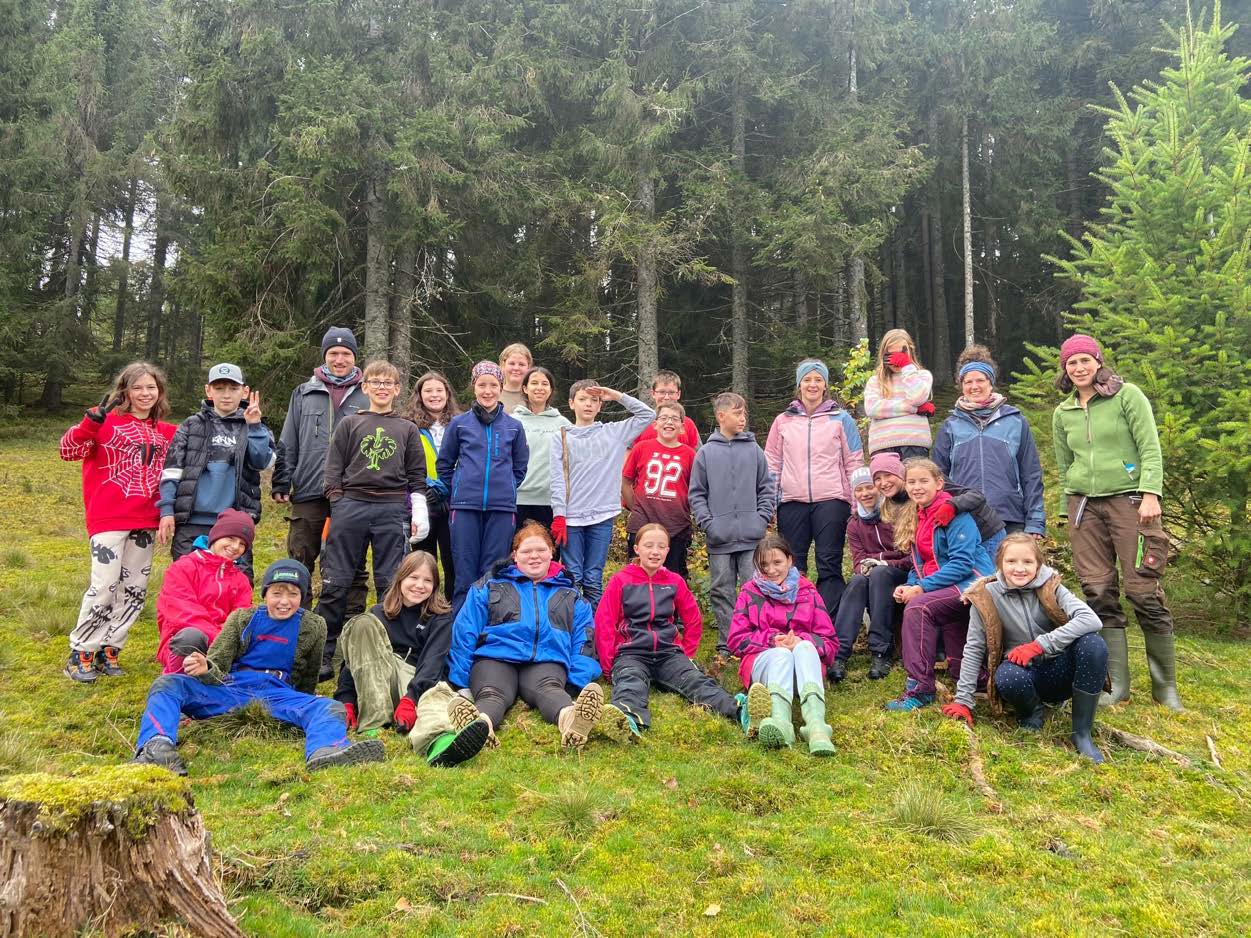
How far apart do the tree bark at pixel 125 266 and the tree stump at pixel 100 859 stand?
956 inches

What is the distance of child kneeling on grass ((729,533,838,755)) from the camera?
5242 mm

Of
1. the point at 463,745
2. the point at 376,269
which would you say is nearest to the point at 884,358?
the point at 463,745

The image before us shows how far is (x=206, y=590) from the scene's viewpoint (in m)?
5.26

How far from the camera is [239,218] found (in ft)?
42.8

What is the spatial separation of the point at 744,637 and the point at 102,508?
493 centimetres

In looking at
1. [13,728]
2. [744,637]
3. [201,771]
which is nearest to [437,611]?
[201,771]

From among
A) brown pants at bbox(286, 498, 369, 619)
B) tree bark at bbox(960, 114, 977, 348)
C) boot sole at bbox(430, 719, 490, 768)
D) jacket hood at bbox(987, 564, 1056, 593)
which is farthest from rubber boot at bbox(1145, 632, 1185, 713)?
tree bark at bbox(960, 114, 977, 348)

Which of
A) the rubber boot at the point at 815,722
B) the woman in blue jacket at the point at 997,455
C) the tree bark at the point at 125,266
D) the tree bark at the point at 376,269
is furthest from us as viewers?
the tree bark at the point at 125,266

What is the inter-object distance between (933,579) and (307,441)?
16.6 ft

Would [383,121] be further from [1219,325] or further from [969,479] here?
[1219,325]

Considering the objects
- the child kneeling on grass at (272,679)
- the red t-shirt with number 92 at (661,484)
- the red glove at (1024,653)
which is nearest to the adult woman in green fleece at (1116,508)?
the red glove at (1024,653)

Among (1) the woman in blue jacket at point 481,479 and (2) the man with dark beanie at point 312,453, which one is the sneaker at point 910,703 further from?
(2) the man with dark beanie at point 312,453

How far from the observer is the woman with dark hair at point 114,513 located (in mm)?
5926

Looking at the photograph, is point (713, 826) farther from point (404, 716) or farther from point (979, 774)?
point (404, 716)
